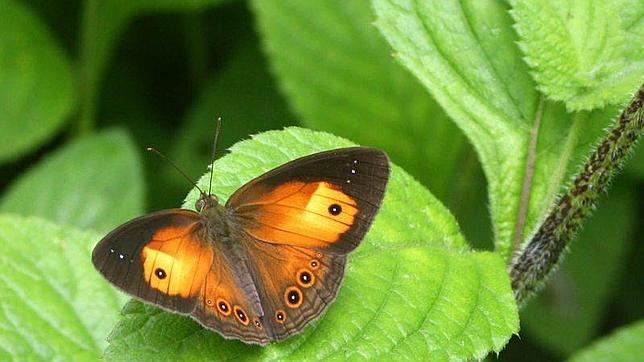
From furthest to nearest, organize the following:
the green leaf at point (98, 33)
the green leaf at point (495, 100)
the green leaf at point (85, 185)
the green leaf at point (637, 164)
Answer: the green leaf at point (98, 33) < the green leaf at point (637, 164) < the green leaf at point (85, 185) < the green leaf at point (495, 100)

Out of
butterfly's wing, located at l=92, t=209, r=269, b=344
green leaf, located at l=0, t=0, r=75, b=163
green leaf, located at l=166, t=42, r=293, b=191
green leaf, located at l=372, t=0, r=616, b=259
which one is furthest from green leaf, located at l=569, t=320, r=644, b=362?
green leaf, located at l=0, t=0, r=75, b=163

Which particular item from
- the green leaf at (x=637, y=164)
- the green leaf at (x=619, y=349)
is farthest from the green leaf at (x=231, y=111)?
the green leaf at (x=619, y=349)

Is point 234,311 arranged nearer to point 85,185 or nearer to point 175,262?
point 175,262

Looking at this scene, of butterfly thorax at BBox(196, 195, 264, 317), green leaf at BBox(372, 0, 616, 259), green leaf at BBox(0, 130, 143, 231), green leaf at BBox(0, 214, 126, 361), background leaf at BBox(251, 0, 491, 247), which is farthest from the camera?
background leaf at BBox(251, 0, 491, 247)

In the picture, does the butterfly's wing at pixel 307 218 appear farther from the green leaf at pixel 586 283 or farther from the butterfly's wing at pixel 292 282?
the green leaf at pixel 586 283

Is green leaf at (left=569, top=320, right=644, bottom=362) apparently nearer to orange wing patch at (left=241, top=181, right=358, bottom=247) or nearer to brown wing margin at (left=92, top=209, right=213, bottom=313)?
orange wing patch at (left=241, top=181, right=358, bottom=247)

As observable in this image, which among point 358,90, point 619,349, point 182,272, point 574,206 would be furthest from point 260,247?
point 358,90
